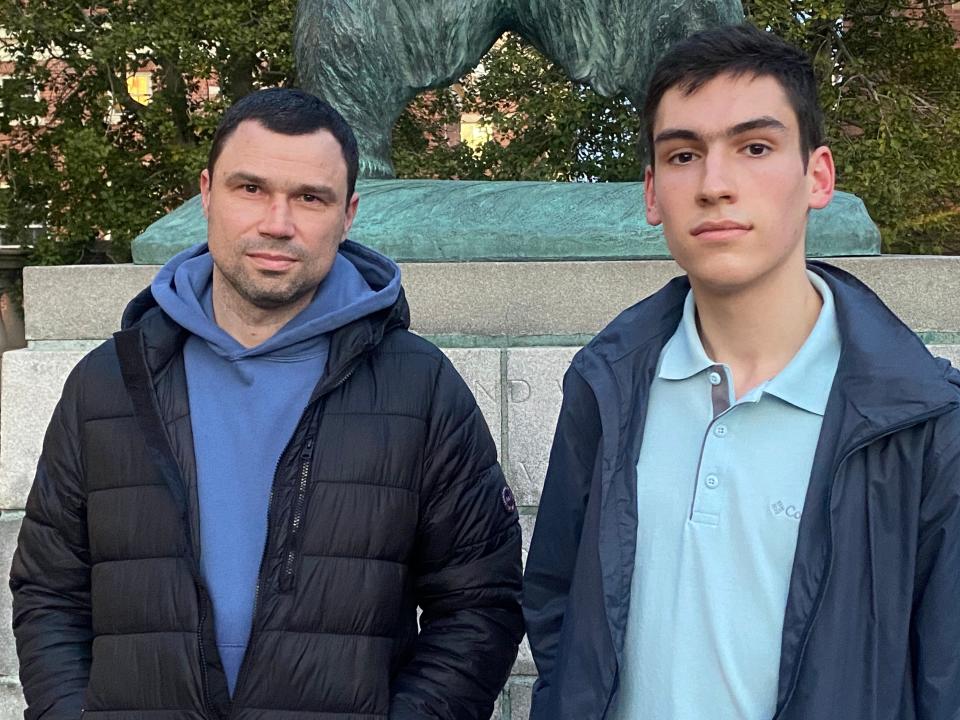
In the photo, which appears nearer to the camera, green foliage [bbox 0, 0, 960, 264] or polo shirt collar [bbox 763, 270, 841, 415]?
polo shirt collar [bbox 763, 270, 841, 415]

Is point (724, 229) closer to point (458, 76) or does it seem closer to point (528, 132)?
point (458, 76)

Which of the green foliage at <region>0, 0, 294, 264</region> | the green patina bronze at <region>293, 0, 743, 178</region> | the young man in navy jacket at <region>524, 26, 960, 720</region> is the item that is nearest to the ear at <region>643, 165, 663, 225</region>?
the young man in navy jacket at <region>524, 26, 960, 720</region>

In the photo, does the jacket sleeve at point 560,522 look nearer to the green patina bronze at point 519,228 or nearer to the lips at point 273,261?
the lips at point 273,261

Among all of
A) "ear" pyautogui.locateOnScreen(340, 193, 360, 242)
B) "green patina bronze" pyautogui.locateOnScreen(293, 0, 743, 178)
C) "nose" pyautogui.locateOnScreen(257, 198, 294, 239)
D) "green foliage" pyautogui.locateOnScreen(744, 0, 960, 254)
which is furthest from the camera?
"green foliage" pyautogui.locateOnScreen(744, 0, 960, 254)

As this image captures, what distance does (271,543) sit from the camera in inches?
68.0

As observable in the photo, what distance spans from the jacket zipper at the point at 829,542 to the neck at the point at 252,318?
0.92 m

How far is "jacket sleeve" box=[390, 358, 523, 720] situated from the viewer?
71.2 inches

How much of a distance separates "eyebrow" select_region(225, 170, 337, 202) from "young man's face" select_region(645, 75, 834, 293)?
571mm

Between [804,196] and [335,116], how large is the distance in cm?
81

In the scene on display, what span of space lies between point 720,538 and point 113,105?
13.1 m

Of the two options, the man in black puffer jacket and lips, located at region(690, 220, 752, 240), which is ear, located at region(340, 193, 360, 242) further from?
lips, located at region(690, 220, 752, 240)

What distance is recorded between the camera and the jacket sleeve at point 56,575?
1831mm

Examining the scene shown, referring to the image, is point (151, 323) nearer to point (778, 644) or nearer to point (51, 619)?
point (51, 619)

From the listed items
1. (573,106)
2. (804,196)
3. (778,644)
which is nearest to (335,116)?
(804,196)
